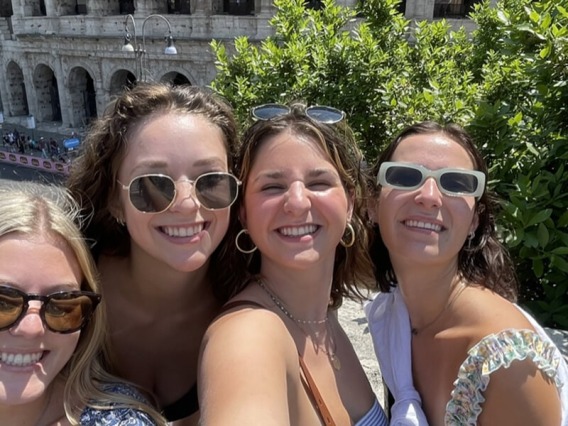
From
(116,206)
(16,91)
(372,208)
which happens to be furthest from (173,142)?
(16,91)

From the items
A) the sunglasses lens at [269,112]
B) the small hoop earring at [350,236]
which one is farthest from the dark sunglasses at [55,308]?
the small hoop earring at [350,236]

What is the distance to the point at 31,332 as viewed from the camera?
1532mm

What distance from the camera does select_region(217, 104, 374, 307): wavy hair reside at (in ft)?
6.48

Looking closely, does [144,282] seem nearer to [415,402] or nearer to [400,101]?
[415,402]

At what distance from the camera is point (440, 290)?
2.04 m

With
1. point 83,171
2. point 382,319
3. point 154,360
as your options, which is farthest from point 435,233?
point 83,171

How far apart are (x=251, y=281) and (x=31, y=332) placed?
0.79m

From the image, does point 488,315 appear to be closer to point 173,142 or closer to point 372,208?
point 372,208

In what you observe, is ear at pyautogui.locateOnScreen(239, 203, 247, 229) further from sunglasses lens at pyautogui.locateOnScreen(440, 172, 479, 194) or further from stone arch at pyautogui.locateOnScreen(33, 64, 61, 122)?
stone arch at pyautogui.locateOnScreen(33, 64, 61, 122)

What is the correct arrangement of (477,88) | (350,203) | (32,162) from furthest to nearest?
(32,162)
(477,88)
(350,203)

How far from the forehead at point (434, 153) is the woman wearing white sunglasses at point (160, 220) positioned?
28.1 inches

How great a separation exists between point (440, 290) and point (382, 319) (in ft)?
1.32

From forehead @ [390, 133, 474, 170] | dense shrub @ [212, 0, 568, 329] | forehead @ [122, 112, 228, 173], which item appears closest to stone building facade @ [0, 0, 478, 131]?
dense shrub @ [212, 0, 568, 329]

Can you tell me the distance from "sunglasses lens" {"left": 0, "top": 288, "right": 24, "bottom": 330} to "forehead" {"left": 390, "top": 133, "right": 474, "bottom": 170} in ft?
4.83
